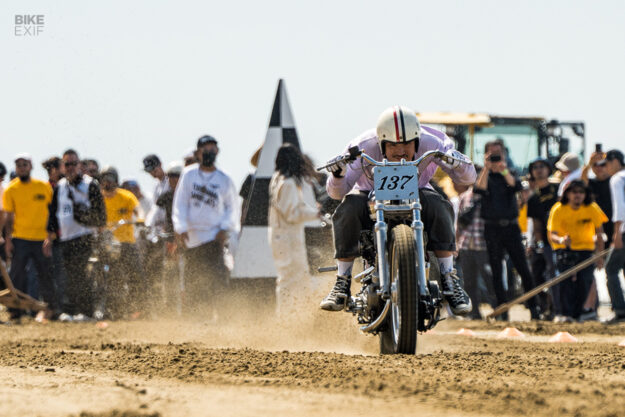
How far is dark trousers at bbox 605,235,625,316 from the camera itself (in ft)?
48.1

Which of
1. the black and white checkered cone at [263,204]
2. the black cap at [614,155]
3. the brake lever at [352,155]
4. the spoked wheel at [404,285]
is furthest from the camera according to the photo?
the black cap at [614,155]

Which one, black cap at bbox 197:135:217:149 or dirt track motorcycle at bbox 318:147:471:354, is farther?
black cap at bbox 197:135:217:149

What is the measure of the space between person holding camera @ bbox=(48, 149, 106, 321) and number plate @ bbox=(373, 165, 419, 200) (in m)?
8.14

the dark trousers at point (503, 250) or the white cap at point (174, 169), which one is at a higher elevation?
the white cap at point (174, 169)

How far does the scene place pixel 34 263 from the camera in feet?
53.1

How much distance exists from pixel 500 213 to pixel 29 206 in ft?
20.8

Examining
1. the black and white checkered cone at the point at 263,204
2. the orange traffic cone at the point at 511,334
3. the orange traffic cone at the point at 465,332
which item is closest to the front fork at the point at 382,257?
the orange traffic cone at the point at 511,334

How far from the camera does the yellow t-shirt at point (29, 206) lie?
16.0 metres

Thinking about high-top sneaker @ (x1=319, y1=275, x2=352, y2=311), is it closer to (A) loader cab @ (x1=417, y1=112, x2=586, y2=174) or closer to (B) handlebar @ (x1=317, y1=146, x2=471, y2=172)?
(B) handlebar @ (x1=317, y1=146, x2=471, y2=172)

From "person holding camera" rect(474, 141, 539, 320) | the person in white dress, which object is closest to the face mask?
the person in white dress

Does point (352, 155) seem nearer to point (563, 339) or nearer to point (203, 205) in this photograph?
point (563, 339)

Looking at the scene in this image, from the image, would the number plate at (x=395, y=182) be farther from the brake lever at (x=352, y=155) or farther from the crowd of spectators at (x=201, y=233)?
the crowd of spectators at (x=201, y=233)

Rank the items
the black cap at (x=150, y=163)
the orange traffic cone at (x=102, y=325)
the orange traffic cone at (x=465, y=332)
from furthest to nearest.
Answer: the black cap at (x=150, y=163)
the orange traffic cone at (x=102, y=325)
the orange traffic cone at (x=465, y=332)

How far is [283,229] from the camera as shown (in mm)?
13609
